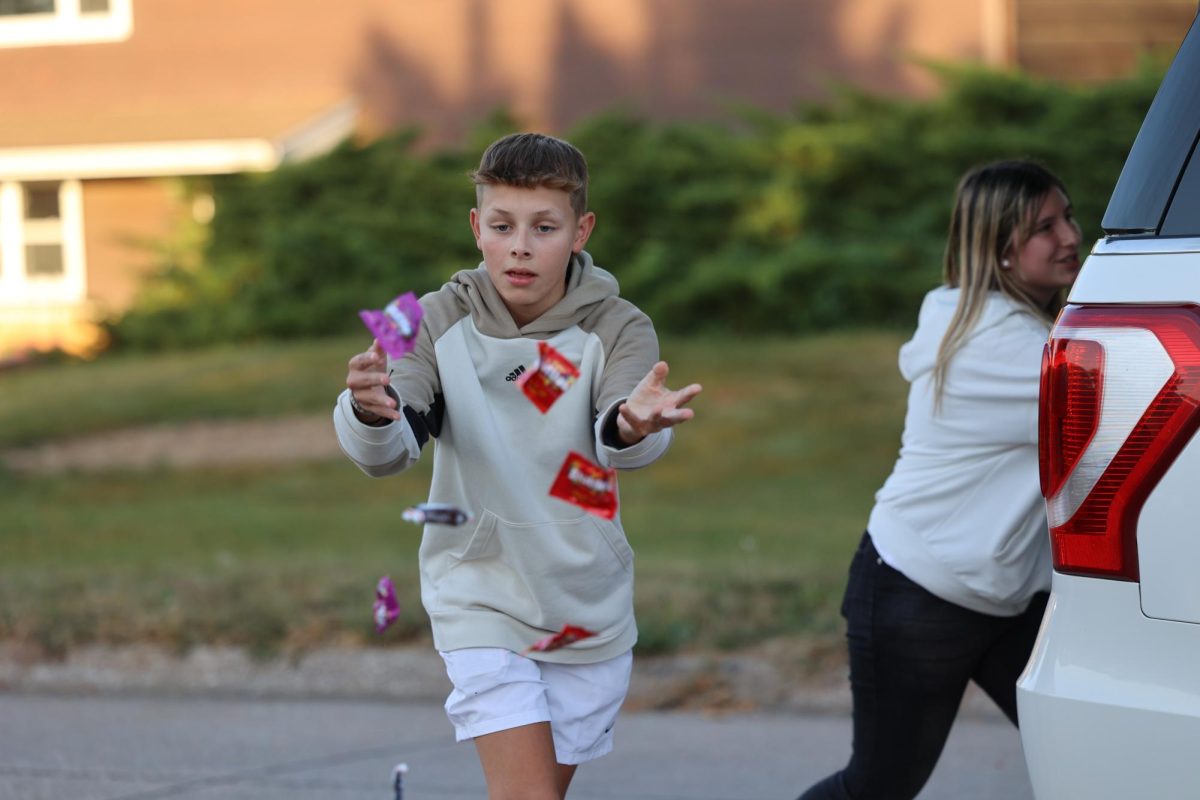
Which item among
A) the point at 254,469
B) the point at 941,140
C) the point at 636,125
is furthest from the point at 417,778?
the point at 636,125

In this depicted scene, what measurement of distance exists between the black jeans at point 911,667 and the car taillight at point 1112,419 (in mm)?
1110

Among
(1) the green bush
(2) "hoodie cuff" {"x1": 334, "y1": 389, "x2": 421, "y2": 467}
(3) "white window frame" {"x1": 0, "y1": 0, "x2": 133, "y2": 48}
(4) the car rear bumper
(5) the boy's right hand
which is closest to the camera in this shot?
(4) the car rear bumper

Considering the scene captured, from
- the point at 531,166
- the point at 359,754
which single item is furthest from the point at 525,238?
the point at 359,754

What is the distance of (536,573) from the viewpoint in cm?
327

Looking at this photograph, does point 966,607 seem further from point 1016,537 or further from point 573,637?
point 573,637

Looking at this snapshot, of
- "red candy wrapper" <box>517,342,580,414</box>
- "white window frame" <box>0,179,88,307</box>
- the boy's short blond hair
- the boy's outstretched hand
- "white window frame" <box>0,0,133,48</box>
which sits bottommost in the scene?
"white window frame" <box>0,179,88,307</box>

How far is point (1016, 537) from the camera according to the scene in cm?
349

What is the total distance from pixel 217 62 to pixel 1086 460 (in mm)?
20315

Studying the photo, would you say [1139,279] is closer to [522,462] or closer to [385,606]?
[522,462]

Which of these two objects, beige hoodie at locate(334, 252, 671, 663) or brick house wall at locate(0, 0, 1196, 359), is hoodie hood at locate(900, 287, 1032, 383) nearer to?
beige hoodie at locate(334, 252, 671, 663)

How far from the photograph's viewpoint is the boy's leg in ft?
10.4

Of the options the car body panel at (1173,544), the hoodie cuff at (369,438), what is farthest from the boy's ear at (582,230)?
the car body panel at (1173,544)

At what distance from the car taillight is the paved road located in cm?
272

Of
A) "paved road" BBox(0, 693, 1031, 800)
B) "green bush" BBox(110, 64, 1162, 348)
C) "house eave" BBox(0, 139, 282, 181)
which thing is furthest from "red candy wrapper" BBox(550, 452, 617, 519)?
"house eave" BBox(0, 139, 282, 181)
